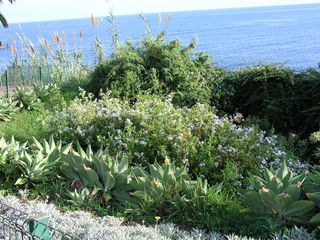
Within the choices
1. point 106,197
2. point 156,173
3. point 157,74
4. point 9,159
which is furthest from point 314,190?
point 157,74

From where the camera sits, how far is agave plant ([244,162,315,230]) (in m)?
3.57

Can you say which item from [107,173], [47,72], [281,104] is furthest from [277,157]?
[47,72]

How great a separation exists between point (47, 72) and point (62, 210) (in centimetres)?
921

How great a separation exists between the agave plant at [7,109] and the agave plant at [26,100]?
0.92ft

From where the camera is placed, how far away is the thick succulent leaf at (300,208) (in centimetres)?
357

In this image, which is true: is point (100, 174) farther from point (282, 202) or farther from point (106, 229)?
point (282, 202)

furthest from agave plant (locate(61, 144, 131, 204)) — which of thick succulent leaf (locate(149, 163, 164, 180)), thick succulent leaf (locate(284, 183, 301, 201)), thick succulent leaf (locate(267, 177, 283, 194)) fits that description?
→ thick succulent leaf (locate(284, 183, 301, 201))

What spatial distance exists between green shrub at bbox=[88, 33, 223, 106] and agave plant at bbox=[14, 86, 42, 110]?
42.8 inches

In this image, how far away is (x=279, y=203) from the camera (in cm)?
359

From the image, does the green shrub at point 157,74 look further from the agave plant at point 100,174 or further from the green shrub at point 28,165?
the agave plant at point 100,174

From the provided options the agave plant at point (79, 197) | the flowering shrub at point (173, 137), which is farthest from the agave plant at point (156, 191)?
the flowering shrub at point (173, 137)

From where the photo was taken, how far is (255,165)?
5.94 metres

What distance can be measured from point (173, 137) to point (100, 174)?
1607mm

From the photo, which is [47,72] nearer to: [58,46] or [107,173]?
[58,46]
